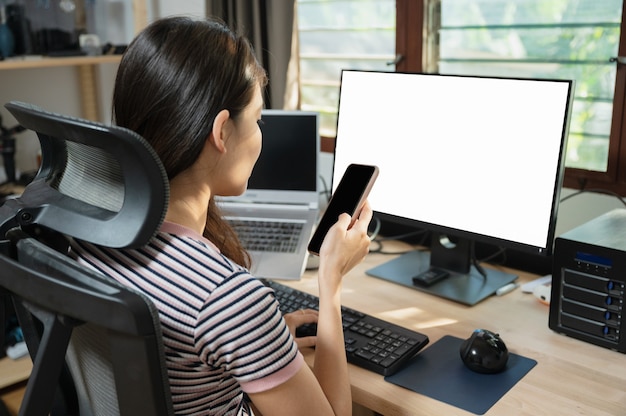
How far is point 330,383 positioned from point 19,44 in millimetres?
1827

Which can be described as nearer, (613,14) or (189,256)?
(189,256)

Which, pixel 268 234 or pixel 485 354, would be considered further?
pixel 268 234

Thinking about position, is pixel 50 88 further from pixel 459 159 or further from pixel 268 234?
pixel 459 159

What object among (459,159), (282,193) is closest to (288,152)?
(282,193)

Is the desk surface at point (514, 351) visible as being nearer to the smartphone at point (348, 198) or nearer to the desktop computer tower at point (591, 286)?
the desktop computer tower at point (591, 286)

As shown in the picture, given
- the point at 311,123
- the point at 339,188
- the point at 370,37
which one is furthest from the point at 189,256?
the point at 370,37

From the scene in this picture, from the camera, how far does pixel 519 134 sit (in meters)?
1.28

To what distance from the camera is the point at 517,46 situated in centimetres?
175

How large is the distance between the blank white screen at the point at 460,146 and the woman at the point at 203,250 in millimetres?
514

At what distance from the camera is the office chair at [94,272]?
65cm

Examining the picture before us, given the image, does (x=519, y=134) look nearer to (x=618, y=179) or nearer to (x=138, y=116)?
(x=618, y=179)

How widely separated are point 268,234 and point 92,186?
34.8 inches

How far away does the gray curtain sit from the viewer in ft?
6.85

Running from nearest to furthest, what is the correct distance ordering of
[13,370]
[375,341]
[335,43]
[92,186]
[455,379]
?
[92,186], [455,379], [375,341], [13,370], [335,43]
